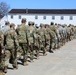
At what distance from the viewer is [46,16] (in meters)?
101

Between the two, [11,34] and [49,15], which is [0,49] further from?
[49,15]

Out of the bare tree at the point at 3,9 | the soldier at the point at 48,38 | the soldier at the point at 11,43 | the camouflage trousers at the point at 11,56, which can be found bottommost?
the bare tree at the point at 3,9

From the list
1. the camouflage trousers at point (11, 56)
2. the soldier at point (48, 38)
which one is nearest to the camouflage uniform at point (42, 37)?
the soldier at point (48, 38)

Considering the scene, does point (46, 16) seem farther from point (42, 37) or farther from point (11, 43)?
point (11, 43)

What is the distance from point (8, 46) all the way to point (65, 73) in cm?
249

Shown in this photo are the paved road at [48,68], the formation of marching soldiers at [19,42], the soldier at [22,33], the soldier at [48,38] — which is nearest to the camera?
the formation of marching soldiers at [19,42]

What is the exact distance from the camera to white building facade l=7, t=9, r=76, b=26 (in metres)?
98.9

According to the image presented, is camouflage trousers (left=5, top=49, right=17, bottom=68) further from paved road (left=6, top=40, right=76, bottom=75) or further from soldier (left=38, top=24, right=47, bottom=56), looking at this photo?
soldier (left=38, top=24, right=47, bottom=56)

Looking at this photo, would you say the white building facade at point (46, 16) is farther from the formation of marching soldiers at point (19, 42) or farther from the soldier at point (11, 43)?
the soldier at point (11, 43)

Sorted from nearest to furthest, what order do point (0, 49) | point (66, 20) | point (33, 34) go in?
point (0, 49)
point (33, 34)
point (66, 20)

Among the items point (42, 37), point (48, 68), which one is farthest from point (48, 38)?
point (48, 68)

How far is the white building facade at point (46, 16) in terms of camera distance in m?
98.9

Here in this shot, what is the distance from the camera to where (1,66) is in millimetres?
12820

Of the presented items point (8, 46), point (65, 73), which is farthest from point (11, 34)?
point (65, 73)
